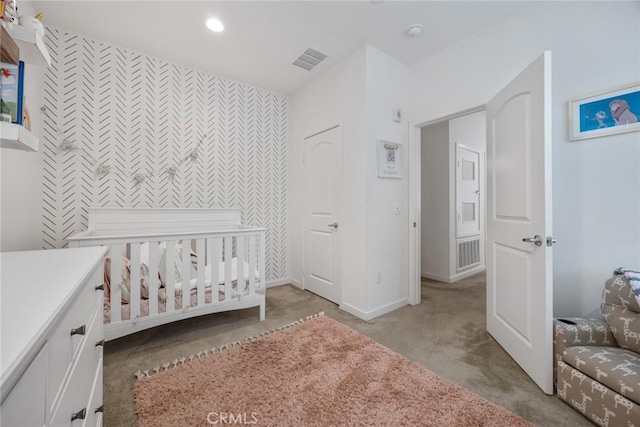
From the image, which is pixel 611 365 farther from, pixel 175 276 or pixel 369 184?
pixel 175 276

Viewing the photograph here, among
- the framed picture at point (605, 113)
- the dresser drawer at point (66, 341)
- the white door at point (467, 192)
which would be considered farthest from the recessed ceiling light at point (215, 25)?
the white door at point (467, 192)

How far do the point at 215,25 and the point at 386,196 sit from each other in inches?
84.8

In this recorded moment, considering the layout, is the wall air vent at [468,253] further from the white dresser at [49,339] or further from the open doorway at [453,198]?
the white dresser at [49,339]

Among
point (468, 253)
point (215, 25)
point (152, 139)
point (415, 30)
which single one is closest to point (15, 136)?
point (215, 25)

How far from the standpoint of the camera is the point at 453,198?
3.71 m

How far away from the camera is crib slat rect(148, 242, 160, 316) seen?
6.09 feet

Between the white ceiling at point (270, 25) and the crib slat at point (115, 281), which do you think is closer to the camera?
the crib slat at point (115, 281)

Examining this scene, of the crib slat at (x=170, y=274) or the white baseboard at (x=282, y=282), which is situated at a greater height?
the crib slat at (x=170, y=274)

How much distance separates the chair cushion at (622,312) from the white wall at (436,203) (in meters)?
2.29

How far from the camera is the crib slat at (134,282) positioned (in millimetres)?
1790

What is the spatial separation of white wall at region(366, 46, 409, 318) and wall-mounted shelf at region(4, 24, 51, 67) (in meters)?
2.10

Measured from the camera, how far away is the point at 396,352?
71.4 inches

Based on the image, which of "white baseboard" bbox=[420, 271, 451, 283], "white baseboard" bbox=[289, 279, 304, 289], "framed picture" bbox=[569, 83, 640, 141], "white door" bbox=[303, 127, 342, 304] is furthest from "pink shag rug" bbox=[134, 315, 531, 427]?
"white baseboard" bbox=[420, 271, 451, 283]

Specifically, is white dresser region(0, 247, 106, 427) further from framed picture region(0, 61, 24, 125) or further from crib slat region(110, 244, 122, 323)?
crib slat region(110, 244, 122, 323)
